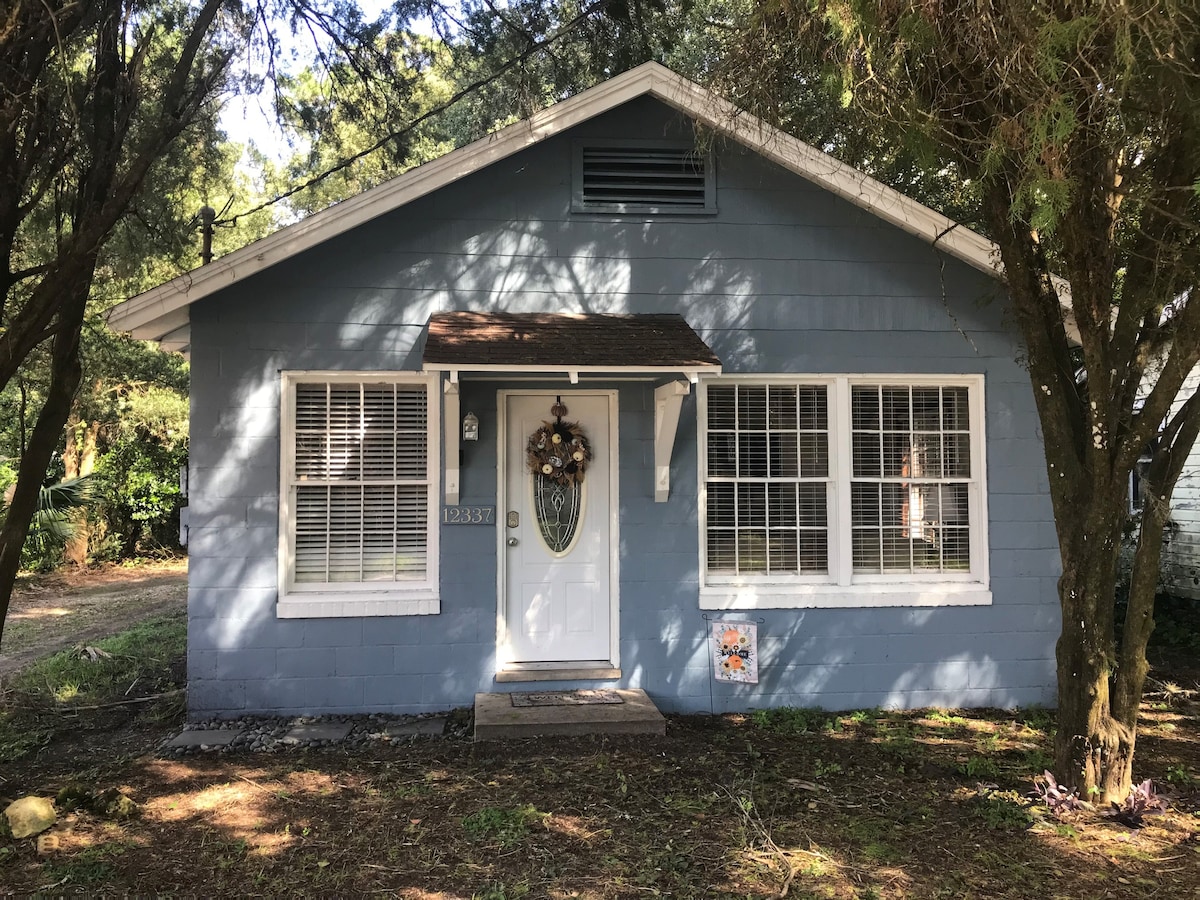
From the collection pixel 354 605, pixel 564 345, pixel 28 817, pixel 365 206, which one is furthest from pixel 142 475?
pixel 564 345

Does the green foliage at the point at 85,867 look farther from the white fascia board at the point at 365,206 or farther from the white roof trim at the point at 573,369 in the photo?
the white fascia board at the point at 365,206

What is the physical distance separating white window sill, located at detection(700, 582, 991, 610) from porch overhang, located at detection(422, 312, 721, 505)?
886 millimetres

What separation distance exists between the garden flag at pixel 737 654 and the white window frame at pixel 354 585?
83.9 inches

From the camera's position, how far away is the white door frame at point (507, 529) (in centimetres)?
605

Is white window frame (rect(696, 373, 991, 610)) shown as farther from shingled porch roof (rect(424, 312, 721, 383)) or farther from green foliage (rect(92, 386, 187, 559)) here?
green foliage (rect(92, 386, 187, 559))

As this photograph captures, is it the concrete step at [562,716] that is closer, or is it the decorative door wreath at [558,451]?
the concrete step at [562,716]

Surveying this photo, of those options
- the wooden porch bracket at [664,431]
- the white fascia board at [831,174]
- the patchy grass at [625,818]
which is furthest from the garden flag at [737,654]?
the white fascia board at [831,174]

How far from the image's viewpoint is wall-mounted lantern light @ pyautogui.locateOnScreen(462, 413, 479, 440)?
19.5 feet

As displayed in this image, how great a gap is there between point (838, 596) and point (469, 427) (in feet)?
10.1

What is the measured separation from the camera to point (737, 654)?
240 inches

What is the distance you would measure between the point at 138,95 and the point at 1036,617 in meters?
7.39

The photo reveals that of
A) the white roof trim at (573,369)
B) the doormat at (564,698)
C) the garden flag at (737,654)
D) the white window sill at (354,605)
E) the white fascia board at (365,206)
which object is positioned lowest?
the doormat at (564,698)

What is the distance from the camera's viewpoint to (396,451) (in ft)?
19.9

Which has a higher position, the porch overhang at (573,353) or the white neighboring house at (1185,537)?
the porch overhang at (573,353)
